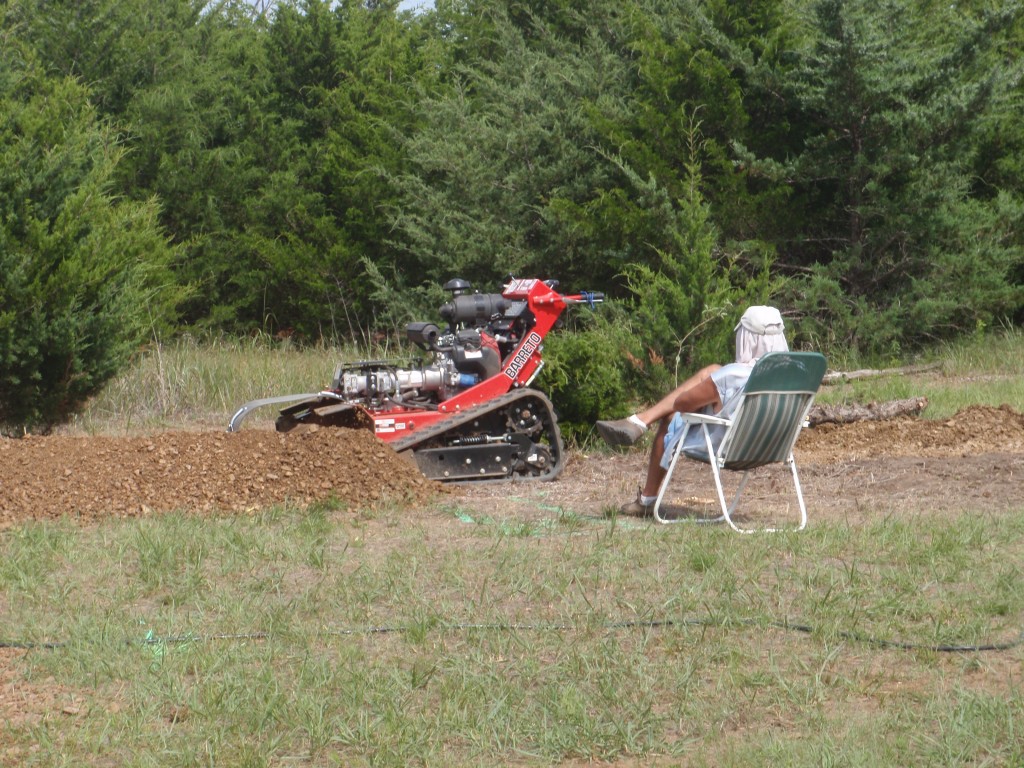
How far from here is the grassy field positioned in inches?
151

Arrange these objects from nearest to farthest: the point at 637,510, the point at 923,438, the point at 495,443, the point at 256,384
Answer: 1. the point at 637,510
2. the point at 495,443
3. the point at 923,438
4. the point at 256,384

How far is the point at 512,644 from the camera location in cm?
464

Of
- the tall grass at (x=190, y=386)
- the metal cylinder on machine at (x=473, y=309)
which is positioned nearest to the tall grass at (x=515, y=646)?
the metal cylinder on machine at (x=473, y=309)

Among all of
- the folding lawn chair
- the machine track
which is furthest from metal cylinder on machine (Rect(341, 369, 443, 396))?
the folding lawn chair

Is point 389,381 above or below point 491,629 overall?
above

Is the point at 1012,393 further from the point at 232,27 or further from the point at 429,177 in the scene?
the point at 232,27

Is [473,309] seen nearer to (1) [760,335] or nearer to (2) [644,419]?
(2) [644,419]

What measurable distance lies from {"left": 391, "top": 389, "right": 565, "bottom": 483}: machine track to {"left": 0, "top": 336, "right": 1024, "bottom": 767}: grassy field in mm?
1947

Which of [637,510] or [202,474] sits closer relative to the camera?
[637,510]

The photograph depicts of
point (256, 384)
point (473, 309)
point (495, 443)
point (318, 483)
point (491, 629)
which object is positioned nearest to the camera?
point (491, 629)

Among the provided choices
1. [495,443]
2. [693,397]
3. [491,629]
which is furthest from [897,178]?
[491,629]

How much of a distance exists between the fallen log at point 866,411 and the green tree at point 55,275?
571 cm

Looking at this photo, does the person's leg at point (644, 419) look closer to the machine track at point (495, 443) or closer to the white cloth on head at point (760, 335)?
the white cloth on head at point (760, 335)

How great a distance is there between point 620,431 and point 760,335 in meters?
0.90
